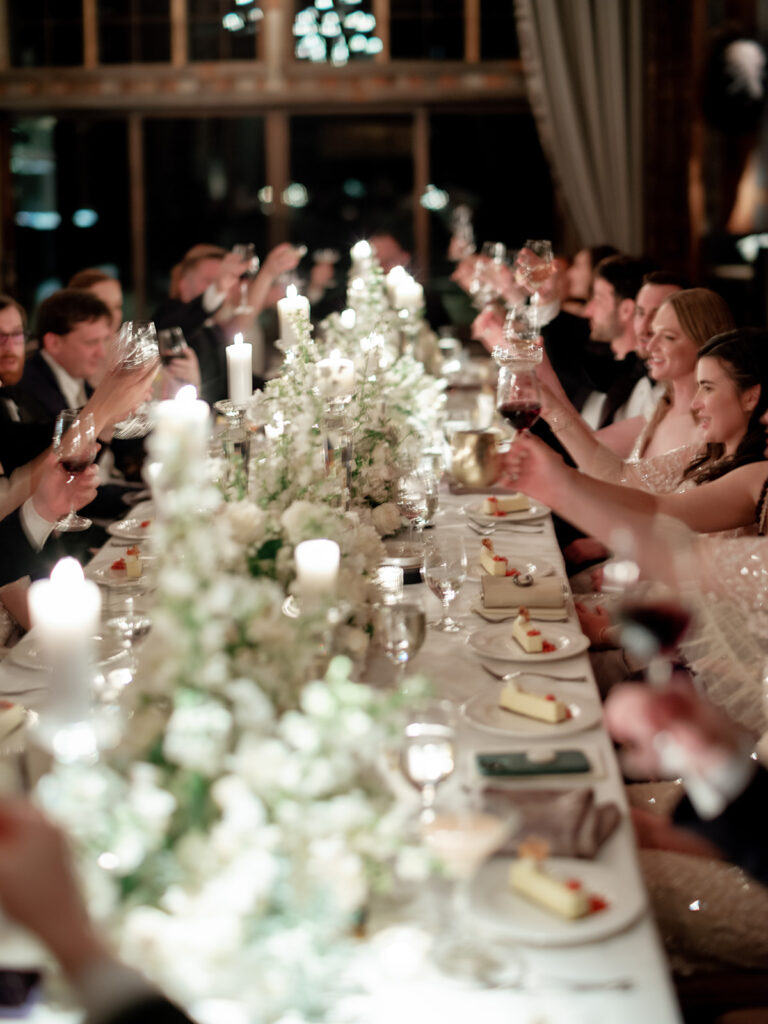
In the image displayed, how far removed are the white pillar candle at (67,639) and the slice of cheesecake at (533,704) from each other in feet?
2.09

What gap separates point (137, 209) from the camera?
23.7 ft

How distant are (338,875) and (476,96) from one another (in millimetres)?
6516

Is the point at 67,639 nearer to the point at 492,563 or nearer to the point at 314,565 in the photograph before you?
the point at 314,565

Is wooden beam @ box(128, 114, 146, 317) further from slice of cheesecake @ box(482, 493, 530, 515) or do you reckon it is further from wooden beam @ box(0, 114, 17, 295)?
slice of cheesecake @ box(482, 493, 530, 515)

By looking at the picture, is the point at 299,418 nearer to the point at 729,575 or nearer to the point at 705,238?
the point at 729,575

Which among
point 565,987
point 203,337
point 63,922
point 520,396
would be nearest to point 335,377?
point 520,396

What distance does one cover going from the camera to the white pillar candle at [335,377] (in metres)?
2.63

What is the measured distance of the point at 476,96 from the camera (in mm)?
6926

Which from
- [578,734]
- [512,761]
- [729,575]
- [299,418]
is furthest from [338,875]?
[729,575]

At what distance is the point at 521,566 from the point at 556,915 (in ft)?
4.67

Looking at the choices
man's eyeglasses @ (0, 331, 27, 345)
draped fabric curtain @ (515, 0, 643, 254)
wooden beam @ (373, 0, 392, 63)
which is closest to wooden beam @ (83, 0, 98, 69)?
wooden beam @ (373, 0, 392, 63)

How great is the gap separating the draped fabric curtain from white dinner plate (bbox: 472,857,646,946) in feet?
19.6

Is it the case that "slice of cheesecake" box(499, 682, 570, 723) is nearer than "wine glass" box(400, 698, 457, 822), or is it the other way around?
"wine glass" box(400, 698, 457, 822)

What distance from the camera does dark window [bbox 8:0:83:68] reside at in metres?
6.99
